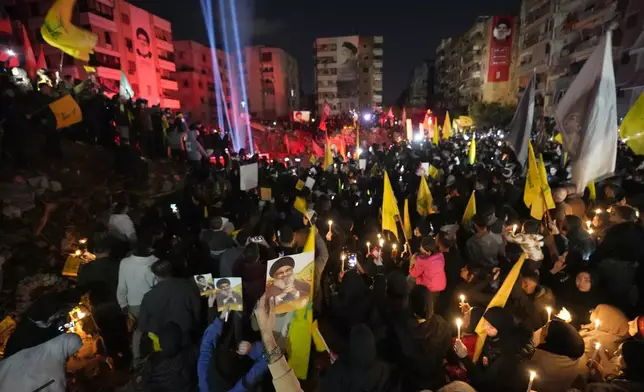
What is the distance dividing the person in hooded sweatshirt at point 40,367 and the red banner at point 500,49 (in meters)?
68.3

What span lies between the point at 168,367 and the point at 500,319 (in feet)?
9.43

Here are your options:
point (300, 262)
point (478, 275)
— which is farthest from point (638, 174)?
point (300, 262)

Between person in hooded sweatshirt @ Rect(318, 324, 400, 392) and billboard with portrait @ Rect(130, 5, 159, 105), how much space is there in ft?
135

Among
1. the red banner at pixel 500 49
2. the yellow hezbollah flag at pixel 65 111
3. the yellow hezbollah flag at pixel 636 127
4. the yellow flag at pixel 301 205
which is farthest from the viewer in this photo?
the red banner at pixel 500 49

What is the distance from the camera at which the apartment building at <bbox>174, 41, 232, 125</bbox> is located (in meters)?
51.7

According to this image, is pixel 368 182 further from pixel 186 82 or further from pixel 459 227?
pixel 186 82

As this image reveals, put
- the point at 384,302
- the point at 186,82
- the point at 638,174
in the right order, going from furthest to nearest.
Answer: the point at 186,82
the point at 638,174
the point at 384,302

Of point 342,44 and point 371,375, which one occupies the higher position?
point 342,44

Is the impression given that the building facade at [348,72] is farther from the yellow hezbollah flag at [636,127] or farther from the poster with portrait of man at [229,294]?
the poster with portrait of man at [229,294]

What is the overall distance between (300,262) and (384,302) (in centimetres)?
110

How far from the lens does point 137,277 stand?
439 cm

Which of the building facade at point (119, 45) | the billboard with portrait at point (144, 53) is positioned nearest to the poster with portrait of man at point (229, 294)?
the building facade at point (119, 45)

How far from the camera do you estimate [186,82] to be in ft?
170

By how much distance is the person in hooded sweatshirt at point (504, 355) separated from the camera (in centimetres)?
321
